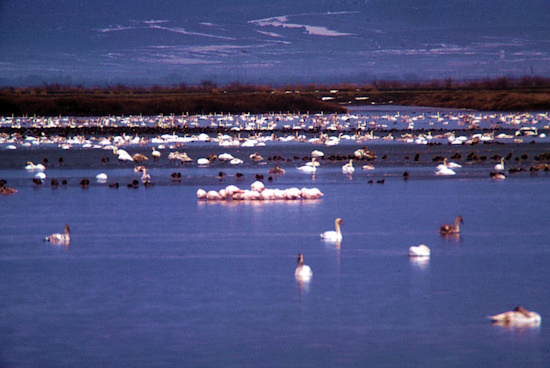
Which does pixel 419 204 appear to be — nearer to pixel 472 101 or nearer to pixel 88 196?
pixel 88 196

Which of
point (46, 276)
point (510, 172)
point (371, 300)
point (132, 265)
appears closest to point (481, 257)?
point (371, 300)

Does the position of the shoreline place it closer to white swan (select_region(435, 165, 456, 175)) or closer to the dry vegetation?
the dry vegetation

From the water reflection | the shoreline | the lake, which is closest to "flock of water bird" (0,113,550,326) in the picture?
the water reflection

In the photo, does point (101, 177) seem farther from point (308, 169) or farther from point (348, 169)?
point (348, 169)

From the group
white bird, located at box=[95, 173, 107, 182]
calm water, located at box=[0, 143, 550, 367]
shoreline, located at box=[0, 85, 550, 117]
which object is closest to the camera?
calm water, located at box=[0, 143, 550, 367]

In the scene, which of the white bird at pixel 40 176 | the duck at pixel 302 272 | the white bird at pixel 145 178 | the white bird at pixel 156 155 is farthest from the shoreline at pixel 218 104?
the duck at pixel 302 272

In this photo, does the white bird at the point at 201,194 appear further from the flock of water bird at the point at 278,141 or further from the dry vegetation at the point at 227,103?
the dry vegetation at the point at 227,103

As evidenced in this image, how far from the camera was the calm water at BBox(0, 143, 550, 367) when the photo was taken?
8820 mm

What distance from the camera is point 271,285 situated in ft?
37.4

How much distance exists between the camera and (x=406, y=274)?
11922 millimetres

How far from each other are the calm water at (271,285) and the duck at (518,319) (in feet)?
0.40

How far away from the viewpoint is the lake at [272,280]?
8.84m

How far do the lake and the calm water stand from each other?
0.08ft

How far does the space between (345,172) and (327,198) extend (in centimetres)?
675
